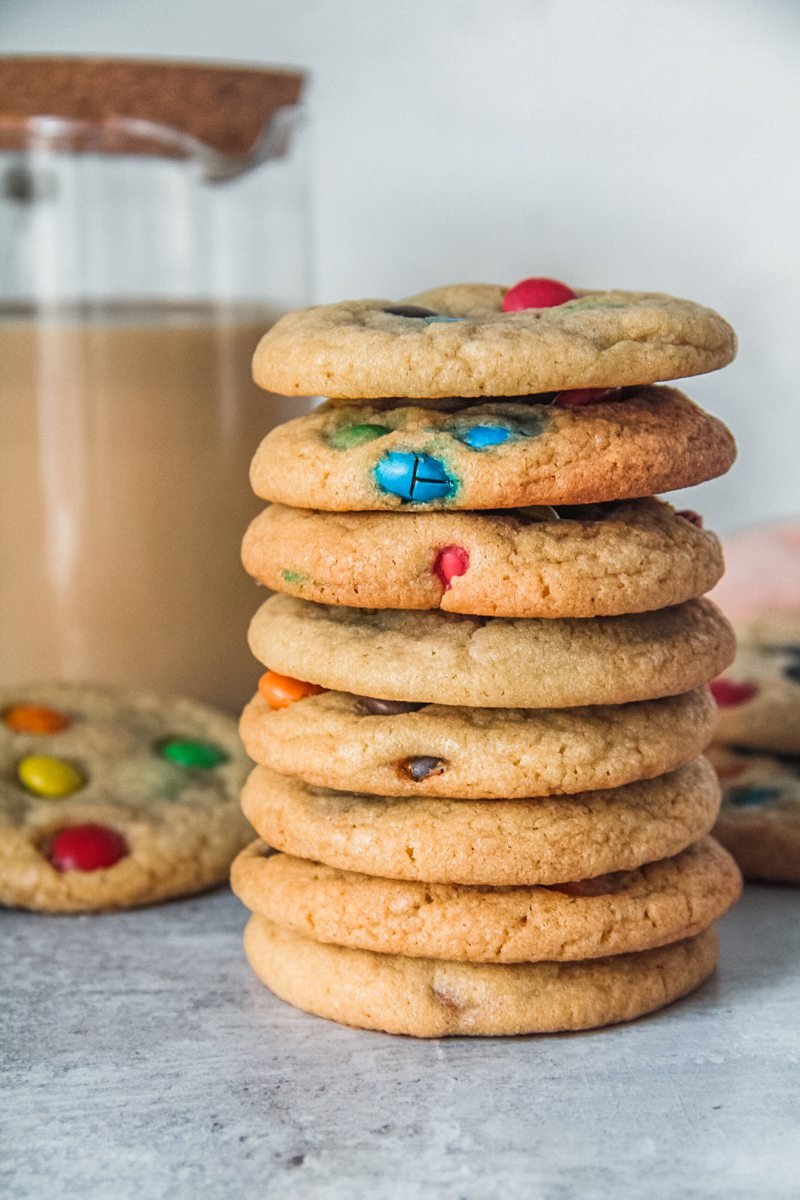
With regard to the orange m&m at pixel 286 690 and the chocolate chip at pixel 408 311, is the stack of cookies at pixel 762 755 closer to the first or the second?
the orange m&m at pixel 286 690

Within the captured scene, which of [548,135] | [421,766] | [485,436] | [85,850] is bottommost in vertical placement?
[85,850]

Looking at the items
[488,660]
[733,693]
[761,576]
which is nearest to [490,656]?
[488,660]

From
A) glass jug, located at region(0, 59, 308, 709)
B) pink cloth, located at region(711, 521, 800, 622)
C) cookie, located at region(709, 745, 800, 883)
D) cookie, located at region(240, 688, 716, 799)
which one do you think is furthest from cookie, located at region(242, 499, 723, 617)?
pink cloth, located at region(711, 521, 800, 622)

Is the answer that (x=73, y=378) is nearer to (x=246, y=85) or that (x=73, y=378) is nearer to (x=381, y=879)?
(x=246, y=85)

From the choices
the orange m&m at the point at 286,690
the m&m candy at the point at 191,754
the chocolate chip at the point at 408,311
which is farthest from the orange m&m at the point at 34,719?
the chocolate chip at the point at 408,311

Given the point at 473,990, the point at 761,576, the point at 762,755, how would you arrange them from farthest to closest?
the point at 761,576, the point at 762,755, the point at 473,990

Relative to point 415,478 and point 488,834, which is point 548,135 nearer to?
point 415,478

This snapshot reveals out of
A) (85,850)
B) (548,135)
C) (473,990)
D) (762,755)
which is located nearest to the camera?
(473,990)
